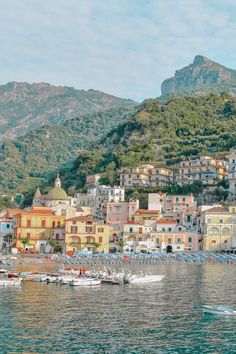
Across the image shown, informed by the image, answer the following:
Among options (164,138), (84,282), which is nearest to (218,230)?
(84,282)

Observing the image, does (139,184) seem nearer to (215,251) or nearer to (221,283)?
(215,251)

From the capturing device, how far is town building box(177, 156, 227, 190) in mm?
127625

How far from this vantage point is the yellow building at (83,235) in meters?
101

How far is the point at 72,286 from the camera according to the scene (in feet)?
195

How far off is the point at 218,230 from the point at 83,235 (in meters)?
22.8

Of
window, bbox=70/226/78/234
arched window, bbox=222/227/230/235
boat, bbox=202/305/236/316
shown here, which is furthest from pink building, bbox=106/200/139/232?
boat, bbox=202/305/236/316

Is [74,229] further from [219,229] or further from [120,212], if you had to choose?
[219,229]

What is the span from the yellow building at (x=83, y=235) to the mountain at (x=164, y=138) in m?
33.7

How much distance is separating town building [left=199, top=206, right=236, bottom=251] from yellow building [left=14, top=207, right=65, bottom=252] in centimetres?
2451

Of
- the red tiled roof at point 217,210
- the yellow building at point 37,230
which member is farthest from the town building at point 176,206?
the yellow building at point 37,230

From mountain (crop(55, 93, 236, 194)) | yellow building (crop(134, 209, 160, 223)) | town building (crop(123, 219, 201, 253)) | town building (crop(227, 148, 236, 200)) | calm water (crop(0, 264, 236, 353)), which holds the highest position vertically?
mountain (crop(55, 93, 236, 194))

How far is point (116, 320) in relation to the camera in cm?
3941

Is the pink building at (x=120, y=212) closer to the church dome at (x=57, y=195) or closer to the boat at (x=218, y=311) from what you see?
the church dome at (x=57, y=195)

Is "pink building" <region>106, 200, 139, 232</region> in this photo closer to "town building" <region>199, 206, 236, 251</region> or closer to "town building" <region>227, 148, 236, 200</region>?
"town building" <region>199, 206, 236, 251</region>
